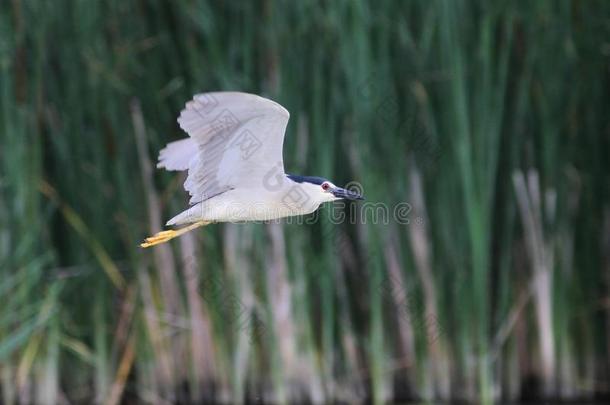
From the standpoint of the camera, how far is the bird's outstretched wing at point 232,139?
9.64 feet

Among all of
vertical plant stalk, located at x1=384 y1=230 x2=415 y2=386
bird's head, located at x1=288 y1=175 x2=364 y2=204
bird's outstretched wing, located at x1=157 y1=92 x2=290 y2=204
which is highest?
bird's outstretched wing, located at x1=157 y1=92 x2=290 y2=204

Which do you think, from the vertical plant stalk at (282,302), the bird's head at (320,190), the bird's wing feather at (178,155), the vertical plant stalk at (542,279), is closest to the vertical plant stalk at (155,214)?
the vertical plant stalk at (282,302)

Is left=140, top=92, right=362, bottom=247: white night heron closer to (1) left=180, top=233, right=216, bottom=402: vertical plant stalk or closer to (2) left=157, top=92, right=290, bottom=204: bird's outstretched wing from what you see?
(2) left=157, top=92, right=290, bottom=204: bird's outstretched wing

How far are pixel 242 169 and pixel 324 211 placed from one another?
121 centimetres

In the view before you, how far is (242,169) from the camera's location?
10.4 ft

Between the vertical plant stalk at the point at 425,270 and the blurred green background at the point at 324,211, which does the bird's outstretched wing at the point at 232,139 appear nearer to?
the blurred green background at the point at 324,211

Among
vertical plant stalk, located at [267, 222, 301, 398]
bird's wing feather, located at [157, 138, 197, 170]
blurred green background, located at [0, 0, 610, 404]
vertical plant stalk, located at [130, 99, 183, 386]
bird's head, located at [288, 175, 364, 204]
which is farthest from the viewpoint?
vertical plant stalk, located at [267, 222, 301, 398]

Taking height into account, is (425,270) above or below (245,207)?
below

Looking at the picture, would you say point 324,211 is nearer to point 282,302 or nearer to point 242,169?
point 282,302

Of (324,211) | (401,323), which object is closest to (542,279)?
(401,323)

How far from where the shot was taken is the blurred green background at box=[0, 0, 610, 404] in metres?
4.20

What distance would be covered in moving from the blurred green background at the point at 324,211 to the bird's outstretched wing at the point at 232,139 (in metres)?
1.01

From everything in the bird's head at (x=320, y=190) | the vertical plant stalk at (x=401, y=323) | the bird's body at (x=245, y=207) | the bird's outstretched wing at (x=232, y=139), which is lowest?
the vertical plant stalk at (x=401, y=323)

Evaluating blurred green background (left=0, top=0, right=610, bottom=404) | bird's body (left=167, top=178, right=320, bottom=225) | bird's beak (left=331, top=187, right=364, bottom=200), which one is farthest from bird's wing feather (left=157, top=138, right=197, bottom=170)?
blurred green background (left=0, top=0, right=610, bottom=404)
